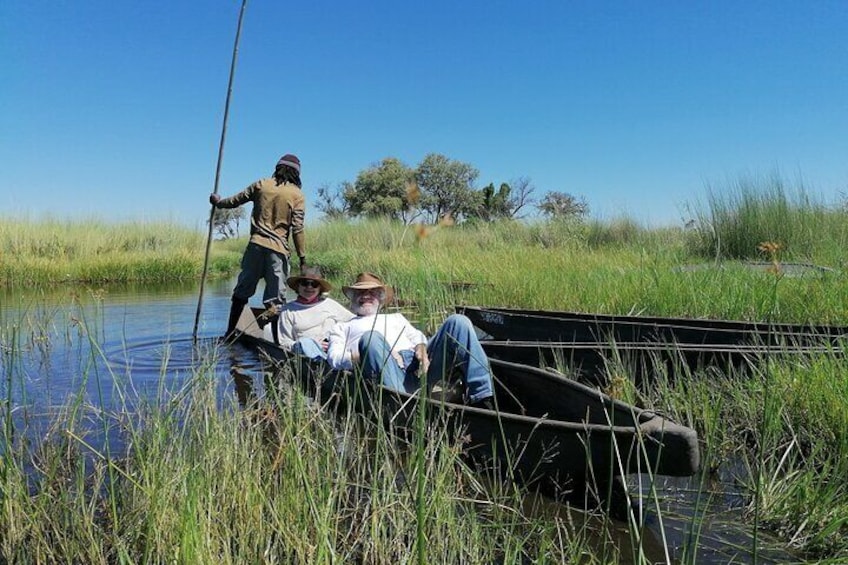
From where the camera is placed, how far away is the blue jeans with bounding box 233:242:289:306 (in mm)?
8172

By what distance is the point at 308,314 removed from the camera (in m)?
6.47

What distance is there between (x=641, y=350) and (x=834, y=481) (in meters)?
2.18

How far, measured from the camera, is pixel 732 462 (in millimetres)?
3750

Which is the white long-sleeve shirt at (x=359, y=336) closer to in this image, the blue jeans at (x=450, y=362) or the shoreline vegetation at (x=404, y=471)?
the blue jeans at (x=450, y=362)

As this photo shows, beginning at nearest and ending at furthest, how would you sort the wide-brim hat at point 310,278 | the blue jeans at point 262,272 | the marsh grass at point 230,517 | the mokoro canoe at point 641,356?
the marsh grass at point 230,517
the mokoro canoe at point 641,356
the wide-brim hat at point 310,278
the blue jeans at point 262,272

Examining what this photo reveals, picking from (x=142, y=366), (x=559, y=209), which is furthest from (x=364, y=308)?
(x=559, y=209)

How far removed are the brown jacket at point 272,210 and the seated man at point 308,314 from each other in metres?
1.57

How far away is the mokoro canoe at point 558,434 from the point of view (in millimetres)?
2689

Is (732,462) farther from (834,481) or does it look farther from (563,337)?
(563,337)

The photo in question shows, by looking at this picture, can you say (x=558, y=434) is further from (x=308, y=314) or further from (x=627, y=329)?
(x=308, y=314)

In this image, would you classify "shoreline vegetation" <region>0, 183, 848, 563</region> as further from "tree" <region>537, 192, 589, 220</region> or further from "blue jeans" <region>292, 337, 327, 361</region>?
"tree" <region>537, 192, 589, 220</region>

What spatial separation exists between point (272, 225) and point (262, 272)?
2.24 feet

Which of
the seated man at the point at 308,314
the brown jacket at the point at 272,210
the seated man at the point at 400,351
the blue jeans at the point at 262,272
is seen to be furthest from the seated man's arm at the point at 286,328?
the blue jeans at the point at 262,272

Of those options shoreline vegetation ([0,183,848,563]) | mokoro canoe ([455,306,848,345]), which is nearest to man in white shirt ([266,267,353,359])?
shoreline vegetation ([0,183,848,563])
